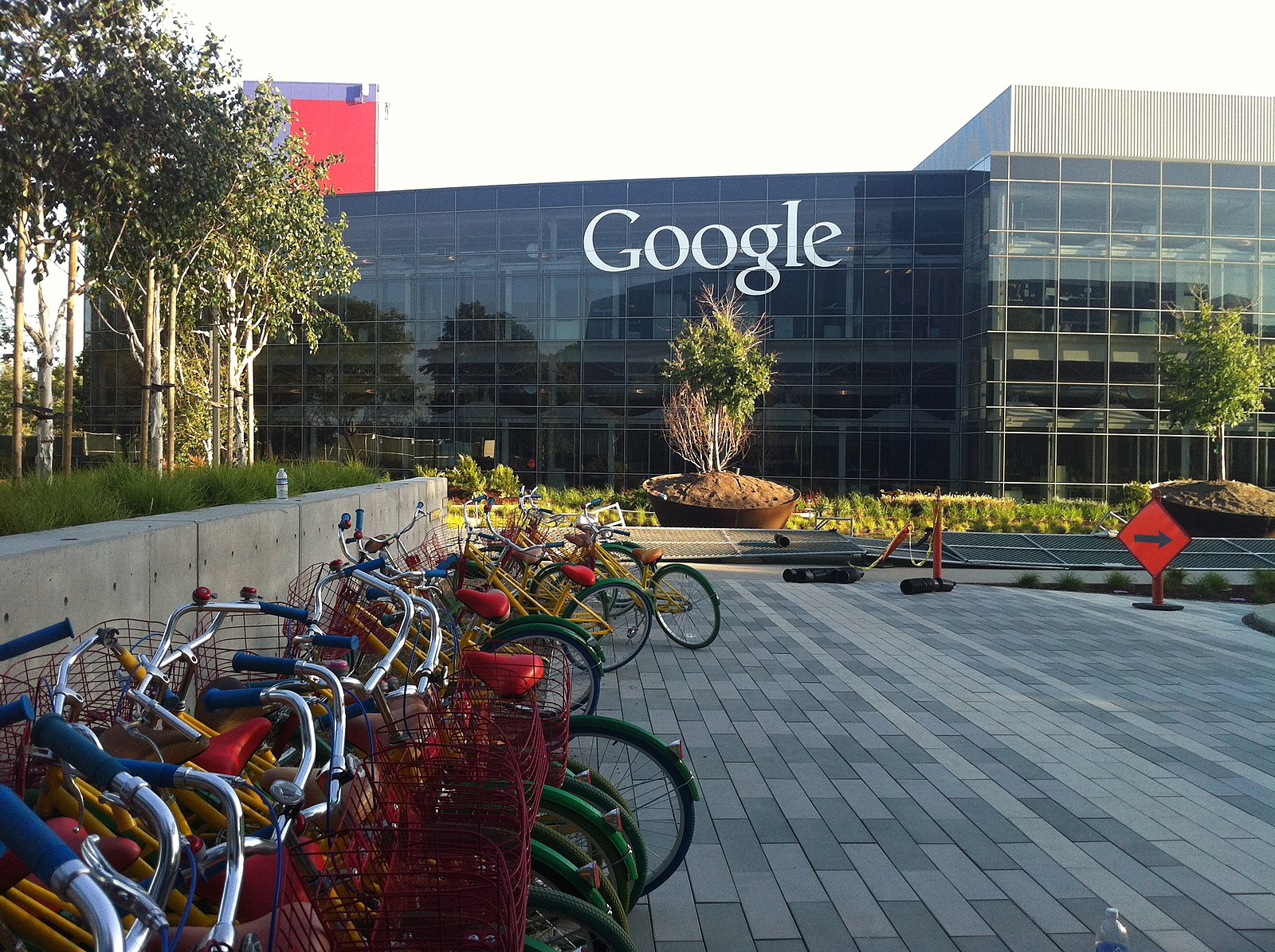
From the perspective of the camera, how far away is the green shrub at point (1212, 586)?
14.9 metres

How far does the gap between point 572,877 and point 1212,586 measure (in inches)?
569

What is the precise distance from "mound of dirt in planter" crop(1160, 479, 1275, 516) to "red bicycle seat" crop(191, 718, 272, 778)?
27.1 metres

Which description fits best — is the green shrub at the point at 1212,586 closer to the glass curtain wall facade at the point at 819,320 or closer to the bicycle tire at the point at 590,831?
the bicycle tire at the point at 590,831

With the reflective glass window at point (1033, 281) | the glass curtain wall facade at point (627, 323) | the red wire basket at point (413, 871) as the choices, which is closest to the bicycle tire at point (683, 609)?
the red wire basket at point (413, 871)

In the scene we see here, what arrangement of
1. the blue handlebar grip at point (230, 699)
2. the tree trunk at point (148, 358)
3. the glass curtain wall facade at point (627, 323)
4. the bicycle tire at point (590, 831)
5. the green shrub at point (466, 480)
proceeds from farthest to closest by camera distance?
the glass curtain wall facade at point (627, 323) < the green shrub at point (466, 480) < the tree trunk at point (148, 358) < the bicycle tire at point (590, 831) < the blue handlebar grip at point (230, 699)

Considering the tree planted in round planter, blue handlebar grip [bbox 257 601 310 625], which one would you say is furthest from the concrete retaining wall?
the tree planted in round planter

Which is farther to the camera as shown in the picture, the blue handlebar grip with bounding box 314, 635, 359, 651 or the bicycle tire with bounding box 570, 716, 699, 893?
the bicycle tire with bounding box 570, 716, 699, 893

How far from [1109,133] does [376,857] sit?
34832 millimetres

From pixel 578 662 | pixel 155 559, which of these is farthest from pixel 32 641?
pixel 578 662

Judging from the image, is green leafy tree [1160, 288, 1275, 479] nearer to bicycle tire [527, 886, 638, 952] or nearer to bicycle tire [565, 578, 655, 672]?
bicycle tire [565, 578, 655, 672]

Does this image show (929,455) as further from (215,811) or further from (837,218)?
(215,811)

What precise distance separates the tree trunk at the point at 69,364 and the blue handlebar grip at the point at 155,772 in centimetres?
770

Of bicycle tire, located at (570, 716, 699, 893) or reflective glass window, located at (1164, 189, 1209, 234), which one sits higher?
reflective glass window, located at (1164, 189, 1209, 234)

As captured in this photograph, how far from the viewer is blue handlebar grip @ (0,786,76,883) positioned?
1.19 m
